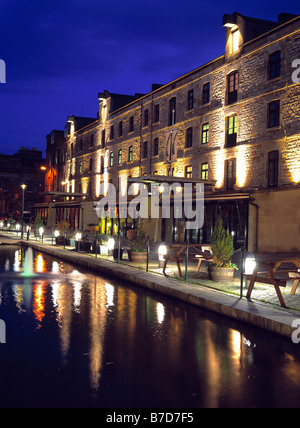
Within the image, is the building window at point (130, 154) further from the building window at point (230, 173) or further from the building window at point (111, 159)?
the building window at point (230, 173)

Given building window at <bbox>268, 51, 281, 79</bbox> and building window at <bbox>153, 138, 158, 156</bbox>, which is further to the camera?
building window at <bbox>153, 138, 158, 156</bbox>

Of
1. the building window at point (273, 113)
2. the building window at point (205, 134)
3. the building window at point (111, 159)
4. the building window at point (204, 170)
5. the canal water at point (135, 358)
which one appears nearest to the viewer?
the canal water at point (135, 358)

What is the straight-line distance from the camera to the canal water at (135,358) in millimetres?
4766

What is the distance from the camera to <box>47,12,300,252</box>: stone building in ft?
75.6

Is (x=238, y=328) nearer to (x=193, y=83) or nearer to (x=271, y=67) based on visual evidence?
(x=271, y=67)

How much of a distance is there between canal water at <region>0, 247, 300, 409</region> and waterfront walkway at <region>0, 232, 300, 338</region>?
0.77ft

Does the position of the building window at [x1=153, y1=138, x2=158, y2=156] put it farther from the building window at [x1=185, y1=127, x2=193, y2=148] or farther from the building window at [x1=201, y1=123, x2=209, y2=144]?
the building window at [x1=201, y1=123, x2=209, y2=144]

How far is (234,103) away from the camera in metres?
26.7

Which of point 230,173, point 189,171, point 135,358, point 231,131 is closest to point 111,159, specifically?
point 189,171

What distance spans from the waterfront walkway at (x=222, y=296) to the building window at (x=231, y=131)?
504 inches
